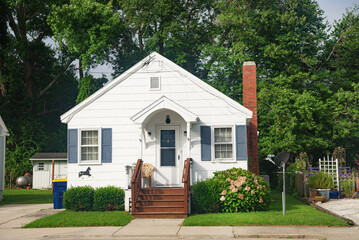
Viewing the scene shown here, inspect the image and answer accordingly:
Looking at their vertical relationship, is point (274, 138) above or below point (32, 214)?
above

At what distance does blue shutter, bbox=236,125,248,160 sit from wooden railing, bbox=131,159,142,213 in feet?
11.8

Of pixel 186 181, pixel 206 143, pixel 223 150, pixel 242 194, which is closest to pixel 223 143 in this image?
pixel 223 150

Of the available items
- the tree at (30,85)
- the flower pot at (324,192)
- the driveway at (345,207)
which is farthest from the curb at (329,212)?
the tree at (30,85)

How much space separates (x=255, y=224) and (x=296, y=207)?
424cm

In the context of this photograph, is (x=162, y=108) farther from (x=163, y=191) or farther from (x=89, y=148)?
(x=89, y=148)

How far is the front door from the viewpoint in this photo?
16.2 metres

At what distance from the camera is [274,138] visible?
2534cm

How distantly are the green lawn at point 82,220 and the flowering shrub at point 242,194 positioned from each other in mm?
3193

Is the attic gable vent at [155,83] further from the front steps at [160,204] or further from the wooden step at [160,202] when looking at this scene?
the wooden step at [160,202]

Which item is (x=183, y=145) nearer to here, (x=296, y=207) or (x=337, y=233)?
(x=296, y=207)

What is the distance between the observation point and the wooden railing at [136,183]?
46.4 feet

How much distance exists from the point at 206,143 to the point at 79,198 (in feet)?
16.5

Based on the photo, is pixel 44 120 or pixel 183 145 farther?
pixel 44 120

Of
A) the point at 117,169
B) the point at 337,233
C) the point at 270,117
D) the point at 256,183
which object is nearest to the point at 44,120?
the point at 270,117
